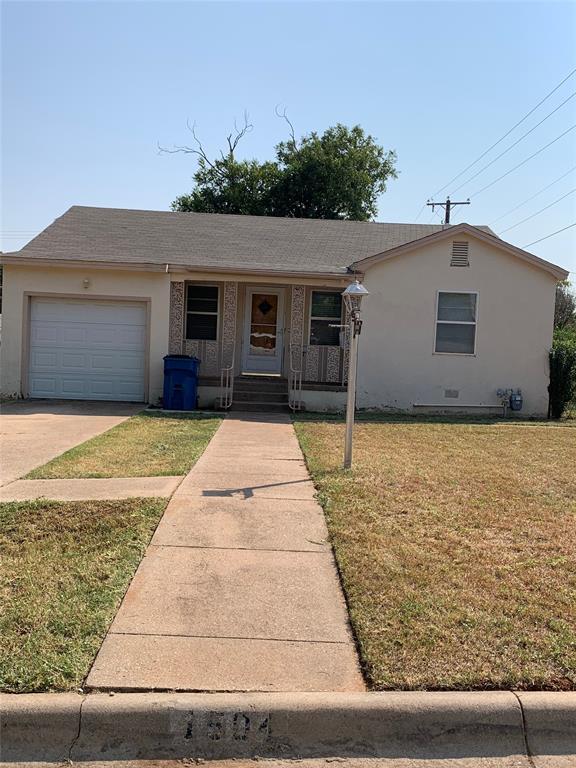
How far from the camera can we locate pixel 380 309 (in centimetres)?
1540

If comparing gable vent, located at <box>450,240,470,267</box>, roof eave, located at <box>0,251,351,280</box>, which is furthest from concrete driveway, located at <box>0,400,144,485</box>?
gable vent, located at <box>450,240,470,267</box>

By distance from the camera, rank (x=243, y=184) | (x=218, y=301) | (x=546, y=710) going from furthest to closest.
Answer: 1. (x=243, y=184)
2. (x=218, y=301)
3. (x=546, y=710)

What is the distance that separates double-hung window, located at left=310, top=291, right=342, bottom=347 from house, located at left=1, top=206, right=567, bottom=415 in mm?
243

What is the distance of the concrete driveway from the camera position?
8.70 metres

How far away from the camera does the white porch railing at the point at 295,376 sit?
598 inches

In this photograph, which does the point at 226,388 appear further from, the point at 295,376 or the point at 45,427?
the point at 45,427

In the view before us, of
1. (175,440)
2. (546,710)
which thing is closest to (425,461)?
(175,440)

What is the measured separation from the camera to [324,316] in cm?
1650

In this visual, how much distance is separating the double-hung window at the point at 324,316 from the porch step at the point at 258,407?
2.10 metres

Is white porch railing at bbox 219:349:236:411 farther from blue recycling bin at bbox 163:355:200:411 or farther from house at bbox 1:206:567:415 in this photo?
blue recycling bin at bbox 163:355:200:411

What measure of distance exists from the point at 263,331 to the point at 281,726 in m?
14.1

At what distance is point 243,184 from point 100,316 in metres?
23.5

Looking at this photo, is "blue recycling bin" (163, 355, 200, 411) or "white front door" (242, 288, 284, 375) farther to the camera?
"white front door" (242, 288, 284, 375)

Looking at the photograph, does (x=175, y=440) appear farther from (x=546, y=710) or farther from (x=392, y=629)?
(x=546, y=710)
